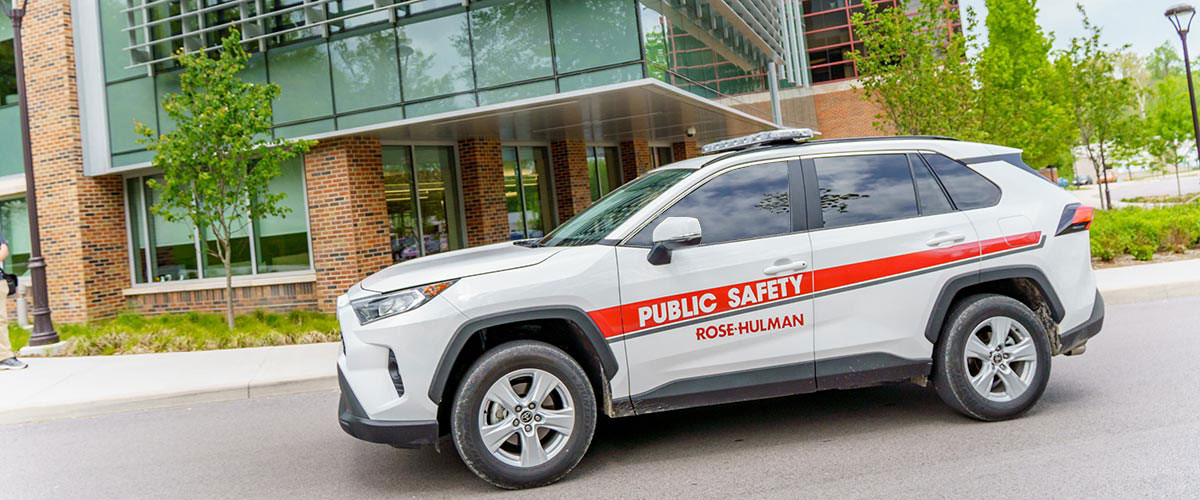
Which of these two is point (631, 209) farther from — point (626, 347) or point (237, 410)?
point (237, 410)

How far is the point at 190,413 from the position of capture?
24.9 ft

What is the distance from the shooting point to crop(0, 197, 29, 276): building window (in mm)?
15773

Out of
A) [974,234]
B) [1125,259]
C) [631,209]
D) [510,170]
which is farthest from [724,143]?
[510,170]

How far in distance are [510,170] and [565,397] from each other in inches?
486

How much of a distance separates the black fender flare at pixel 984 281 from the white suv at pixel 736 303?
1 cm

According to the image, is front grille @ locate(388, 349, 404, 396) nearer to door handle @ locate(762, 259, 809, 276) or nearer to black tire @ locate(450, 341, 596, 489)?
black tire @ locate(450, 341, 596, 489)

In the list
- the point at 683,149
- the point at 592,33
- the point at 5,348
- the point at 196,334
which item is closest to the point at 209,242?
the point at 196,334

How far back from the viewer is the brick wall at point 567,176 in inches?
691

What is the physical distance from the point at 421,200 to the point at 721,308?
1099 cm

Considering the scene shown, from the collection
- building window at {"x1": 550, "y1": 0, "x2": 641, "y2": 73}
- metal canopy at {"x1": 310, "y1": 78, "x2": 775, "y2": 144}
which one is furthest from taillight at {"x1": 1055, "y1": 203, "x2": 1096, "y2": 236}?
building window at {"x1": 550, "y1": 0, "x2": 641, "y2": 73}

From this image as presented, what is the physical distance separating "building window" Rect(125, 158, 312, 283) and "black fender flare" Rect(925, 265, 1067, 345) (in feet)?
36.6

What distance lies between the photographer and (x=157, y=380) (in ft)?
28.8

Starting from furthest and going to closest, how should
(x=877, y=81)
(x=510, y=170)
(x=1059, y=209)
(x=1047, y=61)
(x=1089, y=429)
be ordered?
(x=1047, y=61) → (x=510, y=170) → (x=877, y=81) → (x=1059, y=209) → (x=1089, y=429)

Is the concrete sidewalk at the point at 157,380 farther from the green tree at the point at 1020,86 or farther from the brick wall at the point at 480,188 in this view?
the green tree at the point at 1020,86
